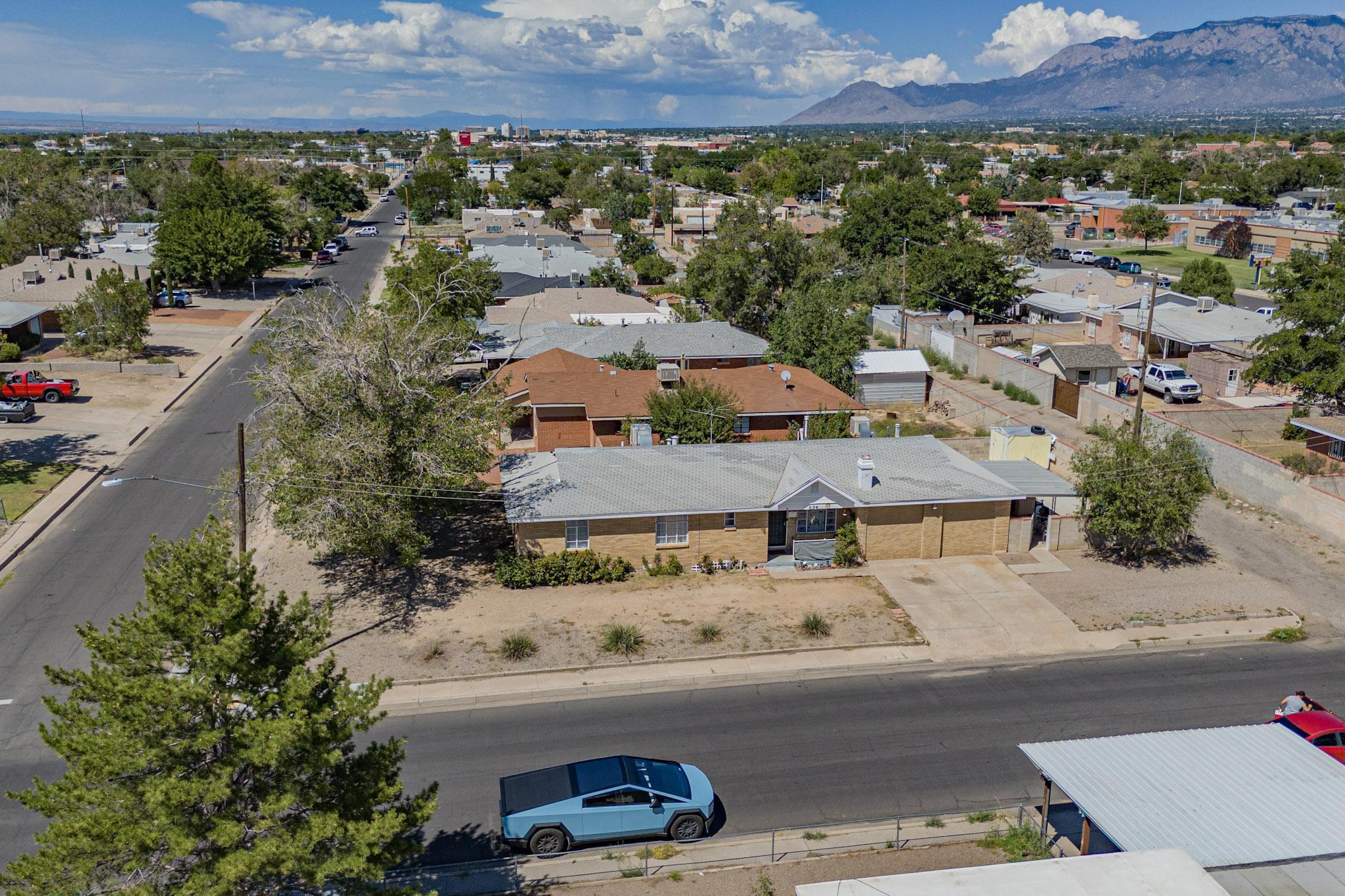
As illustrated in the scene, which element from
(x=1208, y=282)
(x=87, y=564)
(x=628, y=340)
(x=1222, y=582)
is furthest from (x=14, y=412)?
(x=1208, y=282)

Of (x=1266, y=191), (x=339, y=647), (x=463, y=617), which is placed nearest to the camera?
(x=339, y=647)

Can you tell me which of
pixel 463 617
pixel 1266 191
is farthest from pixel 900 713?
pixel 1266 191

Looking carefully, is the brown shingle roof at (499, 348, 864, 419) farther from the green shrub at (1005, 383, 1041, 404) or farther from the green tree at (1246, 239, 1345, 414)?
the green tree at (1246, 239, 1345, 414)

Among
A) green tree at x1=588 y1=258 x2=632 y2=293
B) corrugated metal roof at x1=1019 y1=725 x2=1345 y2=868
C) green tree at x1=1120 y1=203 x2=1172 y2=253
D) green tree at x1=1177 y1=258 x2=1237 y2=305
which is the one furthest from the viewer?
green tree at x1=1120 y1=203 x2=1172 y2=253

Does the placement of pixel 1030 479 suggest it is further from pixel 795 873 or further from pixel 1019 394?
pixel 795 873


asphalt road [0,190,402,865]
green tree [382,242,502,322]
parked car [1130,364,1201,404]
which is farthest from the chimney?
green tree [382,242,502,322]

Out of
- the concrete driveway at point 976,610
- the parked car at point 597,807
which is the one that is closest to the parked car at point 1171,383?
the concrete driveway at point 976,610

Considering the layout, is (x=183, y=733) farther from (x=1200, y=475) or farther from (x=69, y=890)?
(x=1200, y=475)
